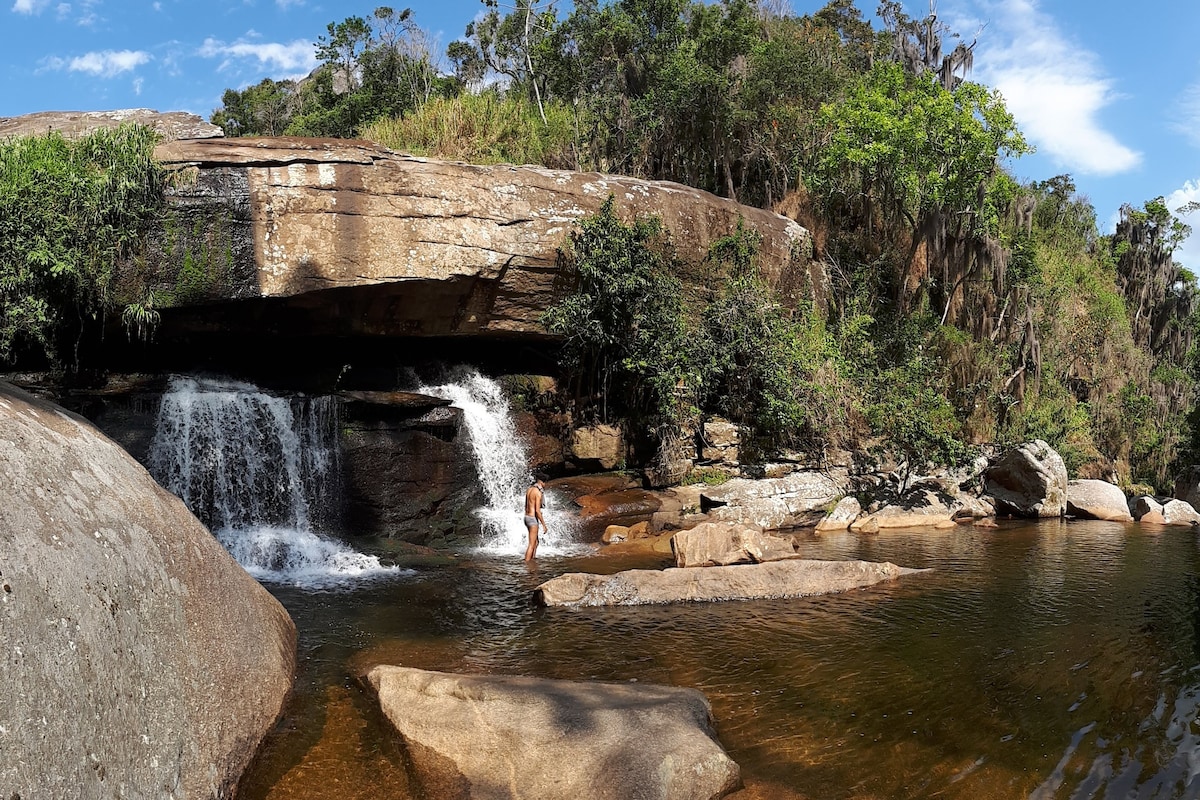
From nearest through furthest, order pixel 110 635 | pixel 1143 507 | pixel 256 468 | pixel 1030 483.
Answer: pixel 110 635 → pixel 256 468 → pixel 1030 483 → pixel 1143 507

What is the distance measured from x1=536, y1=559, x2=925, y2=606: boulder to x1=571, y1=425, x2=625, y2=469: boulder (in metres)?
6.44

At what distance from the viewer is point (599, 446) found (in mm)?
16359

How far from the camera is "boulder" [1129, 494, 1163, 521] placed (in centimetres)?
1755

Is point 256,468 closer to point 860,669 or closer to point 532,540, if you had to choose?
point 532,540

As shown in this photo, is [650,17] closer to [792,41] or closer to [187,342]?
[792,41]

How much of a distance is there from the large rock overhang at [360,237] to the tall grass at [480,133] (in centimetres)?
498

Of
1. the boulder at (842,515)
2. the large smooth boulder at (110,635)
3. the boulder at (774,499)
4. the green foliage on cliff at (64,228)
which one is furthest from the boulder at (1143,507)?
the green foliage on cliff at (64,228)

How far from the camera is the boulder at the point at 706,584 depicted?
9.23 metres

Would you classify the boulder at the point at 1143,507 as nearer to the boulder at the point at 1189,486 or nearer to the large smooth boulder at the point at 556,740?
the boulder at the point at 1189,486

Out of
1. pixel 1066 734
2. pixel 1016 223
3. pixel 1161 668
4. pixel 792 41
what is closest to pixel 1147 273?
pixel 1016 223

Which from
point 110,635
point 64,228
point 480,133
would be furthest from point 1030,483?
point 64,228

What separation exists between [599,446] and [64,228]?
9645 mm

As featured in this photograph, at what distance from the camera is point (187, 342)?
47.3 ft

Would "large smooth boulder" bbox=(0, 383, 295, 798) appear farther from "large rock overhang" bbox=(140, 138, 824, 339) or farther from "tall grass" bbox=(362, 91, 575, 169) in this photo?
"tall grass" bbox=(362, 91, 575, 169)
